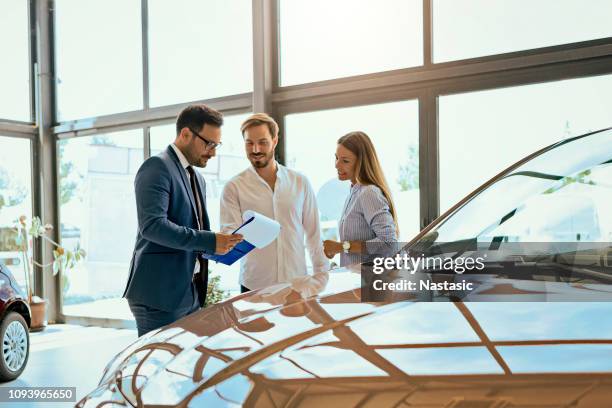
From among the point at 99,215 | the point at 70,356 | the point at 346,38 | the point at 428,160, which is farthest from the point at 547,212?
the point at 99,215

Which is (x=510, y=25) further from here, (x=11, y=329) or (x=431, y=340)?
(x=11, y=329)

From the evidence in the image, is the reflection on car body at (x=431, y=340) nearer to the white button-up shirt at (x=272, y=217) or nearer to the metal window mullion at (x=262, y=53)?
the white button-up shirt at (x=272, y=217)

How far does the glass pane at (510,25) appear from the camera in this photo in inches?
138

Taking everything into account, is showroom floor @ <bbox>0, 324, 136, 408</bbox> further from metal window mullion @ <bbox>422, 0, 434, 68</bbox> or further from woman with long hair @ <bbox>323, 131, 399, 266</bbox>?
metal window mullion @ <bbox>422, 0, 434, 68</bbox>

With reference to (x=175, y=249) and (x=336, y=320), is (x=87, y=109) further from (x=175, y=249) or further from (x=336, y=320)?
(x=336, y=320)

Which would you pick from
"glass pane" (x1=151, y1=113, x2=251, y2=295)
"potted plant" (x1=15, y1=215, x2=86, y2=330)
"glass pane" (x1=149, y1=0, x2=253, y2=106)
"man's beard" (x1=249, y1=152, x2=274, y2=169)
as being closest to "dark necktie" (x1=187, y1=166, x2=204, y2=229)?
"man's beard" (x1=249, y1=152, x2=274, y2=169)

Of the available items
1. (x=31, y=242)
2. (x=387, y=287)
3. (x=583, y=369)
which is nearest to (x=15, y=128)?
(x=31, y=242)

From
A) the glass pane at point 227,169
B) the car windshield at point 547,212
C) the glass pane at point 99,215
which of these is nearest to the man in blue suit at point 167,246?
the car windshield at point 547,212

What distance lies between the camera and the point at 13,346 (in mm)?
3768

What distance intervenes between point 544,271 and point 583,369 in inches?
17.3

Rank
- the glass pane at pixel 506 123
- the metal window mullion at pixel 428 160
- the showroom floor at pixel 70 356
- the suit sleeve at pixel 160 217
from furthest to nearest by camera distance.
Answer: the metal window mullion at pixel 428 160
the showroom floor at pixel 70 356
the glass pane at pixel 506 123
the suit sleeve at pixel 160 217

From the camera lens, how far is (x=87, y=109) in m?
6.11

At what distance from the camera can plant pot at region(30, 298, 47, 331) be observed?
19.0 ft

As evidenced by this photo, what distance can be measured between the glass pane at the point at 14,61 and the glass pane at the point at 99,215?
0.59m
